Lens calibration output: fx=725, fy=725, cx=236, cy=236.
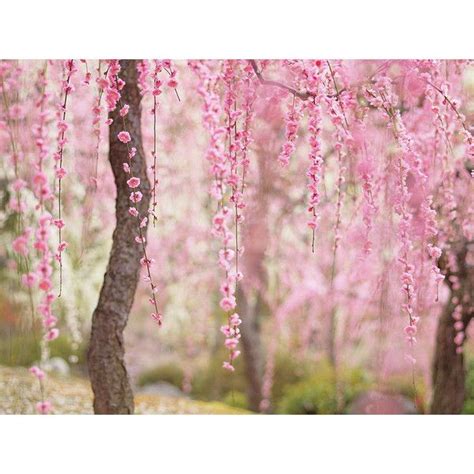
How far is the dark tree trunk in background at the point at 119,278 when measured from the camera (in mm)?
2430

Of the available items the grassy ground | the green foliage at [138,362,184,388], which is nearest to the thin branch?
the grassy ground

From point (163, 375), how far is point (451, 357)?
2.23 m

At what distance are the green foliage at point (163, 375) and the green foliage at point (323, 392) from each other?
941mm

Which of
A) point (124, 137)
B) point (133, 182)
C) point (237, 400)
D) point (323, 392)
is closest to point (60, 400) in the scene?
point (133, 182)

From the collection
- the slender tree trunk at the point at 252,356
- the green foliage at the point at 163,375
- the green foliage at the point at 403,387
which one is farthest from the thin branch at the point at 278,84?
the green foliage at the point at 163,375

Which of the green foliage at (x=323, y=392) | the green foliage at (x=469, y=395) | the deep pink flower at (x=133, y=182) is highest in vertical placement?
the deep pink flower at (x=133, y=182)

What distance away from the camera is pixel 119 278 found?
95.7 inches

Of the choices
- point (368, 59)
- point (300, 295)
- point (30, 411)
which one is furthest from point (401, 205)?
Result: point (300, 295)

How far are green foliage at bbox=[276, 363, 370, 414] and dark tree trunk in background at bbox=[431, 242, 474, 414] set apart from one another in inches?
25.9

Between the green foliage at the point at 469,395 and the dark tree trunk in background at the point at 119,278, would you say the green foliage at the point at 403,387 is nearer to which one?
the green foliage at the point at 469,395

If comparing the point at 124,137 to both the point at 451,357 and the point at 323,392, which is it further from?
the point at 323,392
